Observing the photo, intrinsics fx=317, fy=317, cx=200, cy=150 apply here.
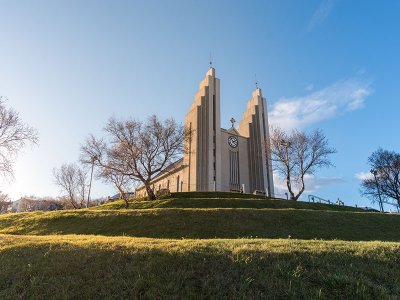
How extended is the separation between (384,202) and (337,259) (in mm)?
52725

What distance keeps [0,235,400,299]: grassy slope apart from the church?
144 feet

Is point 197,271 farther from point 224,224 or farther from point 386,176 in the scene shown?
point 386,176

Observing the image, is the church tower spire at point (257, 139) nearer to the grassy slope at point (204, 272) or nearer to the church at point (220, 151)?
the church at point (220, 151)

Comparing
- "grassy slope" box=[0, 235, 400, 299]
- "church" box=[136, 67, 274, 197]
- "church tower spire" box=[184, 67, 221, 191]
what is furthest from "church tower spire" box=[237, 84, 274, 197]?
"grassy slope" box=[0, 235, 400, 299]

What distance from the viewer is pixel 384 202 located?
168 ft

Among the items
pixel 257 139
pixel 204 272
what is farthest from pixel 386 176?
pixel 204 272

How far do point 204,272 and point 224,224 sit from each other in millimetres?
11524

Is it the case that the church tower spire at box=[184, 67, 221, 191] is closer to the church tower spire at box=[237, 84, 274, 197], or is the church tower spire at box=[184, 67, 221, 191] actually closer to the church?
the church

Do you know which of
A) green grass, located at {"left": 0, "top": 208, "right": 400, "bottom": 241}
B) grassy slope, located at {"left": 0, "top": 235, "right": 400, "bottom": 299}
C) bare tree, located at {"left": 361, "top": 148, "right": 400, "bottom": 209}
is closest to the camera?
grassy slope, located at {"left": 0, "top": 235, "right": 400, "bottom": 299}

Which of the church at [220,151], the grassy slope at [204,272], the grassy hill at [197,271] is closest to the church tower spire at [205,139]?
the church at [220,151]

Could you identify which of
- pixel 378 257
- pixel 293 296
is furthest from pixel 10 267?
pixel 378 257

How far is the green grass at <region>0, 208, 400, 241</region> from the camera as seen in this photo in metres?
16.0

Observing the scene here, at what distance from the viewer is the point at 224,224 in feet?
56.0

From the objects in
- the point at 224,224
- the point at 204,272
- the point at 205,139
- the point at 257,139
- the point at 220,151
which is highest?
the point at 257,139
